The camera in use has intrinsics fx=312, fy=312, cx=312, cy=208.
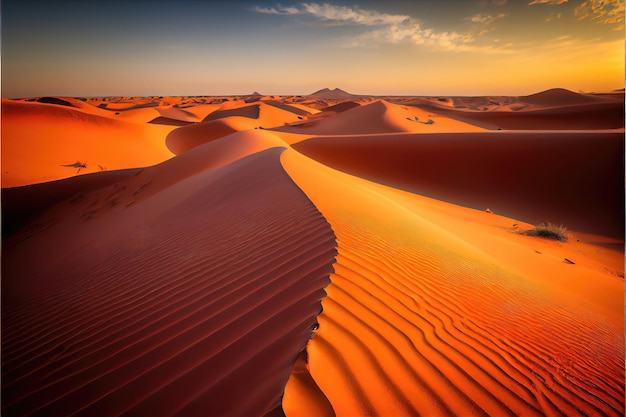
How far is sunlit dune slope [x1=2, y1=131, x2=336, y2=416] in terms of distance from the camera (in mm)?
1851

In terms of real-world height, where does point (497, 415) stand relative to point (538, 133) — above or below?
below

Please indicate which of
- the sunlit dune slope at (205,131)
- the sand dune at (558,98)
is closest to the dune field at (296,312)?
the sunlit dune slope at (205,131)

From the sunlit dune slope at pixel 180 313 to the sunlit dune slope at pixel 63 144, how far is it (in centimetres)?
1326

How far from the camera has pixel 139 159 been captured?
20.9m

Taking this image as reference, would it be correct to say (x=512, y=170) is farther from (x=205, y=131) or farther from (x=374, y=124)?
(x=205, y=131)


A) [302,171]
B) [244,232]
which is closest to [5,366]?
[244,232]

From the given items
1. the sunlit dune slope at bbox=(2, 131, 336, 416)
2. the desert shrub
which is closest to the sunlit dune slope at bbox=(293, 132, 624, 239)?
the desert shrub

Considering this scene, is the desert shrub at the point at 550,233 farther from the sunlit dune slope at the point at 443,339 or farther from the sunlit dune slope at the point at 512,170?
the sunlit dune slope at the point at 443,339

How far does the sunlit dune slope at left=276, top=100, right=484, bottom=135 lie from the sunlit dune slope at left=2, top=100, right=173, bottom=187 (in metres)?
12.7

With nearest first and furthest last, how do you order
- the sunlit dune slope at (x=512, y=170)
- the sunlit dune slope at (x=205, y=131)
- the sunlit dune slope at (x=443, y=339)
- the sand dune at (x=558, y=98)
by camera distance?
the sunlit dune slope at (x=443, y=339) → the sunlit dune slope at (x=512, y=170) → the sunlit dune slope at (x=205, y=131) → the sand dune at (x=558, y=98)

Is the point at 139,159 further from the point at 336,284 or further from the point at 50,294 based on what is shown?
the point at 336,284

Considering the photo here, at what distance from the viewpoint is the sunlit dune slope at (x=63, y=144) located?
16.3 meters

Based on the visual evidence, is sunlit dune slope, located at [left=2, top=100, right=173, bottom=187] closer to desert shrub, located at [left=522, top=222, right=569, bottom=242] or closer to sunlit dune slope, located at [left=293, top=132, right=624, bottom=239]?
sunlit dune slope, located at [left=293, top=132, right=624, bottom=239]

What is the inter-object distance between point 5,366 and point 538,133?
823 inches
